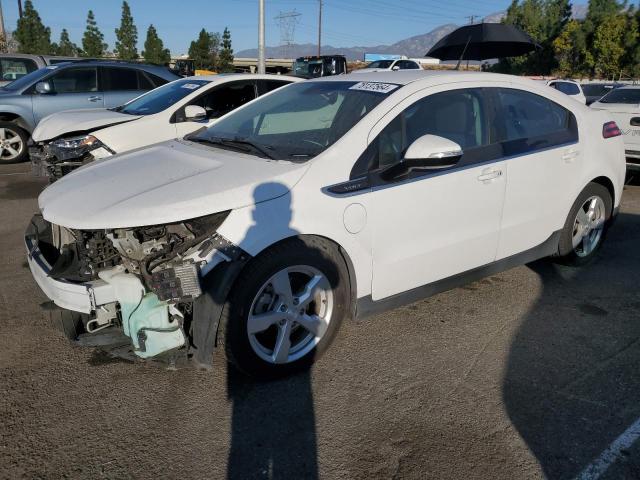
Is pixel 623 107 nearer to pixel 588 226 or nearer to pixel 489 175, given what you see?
pixel 588 226

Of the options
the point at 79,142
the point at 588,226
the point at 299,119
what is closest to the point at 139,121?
the point at 79,142

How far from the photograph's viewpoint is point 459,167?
348cm

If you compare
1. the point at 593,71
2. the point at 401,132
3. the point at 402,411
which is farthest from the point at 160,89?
the point at 593,71

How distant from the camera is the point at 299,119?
378 cm

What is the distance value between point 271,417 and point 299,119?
2038 mm

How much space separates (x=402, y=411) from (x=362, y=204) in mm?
1151

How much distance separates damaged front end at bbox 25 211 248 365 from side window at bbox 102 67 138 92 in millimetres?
7898

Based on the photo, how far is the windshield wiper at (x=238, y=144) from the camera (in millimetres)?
3354

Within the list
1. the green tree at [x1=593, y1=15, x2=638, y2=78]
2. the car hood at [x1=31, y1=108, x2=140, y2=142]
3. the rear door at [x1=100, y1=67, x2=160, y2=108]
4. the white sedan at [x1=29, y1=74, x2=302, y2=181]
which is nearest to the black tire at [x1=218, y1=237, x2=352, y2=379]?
the white sedan at [x1=29, y1=74, x2=302, y2=181]

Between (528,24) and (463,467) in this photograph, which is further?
(528,24)

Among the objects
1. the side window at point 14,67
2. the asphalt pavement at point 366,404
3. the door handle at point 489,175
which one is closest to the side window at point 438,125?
the door handle at point 489,175

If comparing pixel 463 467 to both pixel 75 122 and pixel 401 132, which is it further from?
pixel 75 122

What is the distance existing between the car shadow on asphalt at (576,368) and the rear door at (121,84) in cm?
797

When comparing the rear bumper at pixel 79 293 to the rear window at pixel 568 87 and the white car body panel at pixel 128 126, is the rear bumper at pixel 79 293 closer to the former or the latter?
the white car body panel at pixel 128 126
